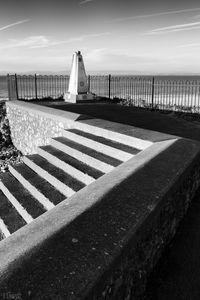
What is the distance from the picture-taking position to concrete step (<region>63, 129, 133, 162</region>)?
5.24m

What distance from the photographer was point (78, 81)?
12711 mm

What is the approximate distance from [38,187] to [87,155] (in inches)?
45.9

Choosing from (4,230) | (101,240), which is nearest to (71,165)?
(4,230)

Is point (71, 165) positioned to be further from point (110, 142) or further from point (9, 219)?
point (9, 219)

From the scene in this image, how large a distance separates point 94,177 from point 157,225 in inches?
77.6

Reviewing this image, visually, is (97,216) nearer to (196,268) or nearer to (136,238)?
(136,238)

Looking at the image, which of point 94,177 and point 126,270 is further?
point 94,177

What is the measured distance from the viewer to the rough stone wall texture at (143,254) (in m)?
1.99

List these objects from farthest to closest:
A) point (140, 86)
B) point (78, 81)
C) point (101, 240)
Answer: point (140, 86)
point (78, 81)
point (101, 240)

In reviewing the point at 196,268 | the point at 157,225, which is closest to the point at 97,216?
the point at 157,225

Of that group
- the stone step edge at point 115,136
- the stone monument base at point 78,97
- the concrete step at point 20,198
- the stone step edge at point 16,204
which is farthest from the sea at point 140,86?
the stone step edge at point 16,204

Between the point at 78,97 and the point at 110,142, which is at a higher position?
the point at 78,97

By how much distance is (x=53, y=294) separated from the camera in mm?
1660

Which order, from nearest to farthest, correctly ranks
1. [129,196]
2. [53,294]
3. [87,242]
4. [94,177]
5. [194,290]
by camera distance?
[53,294] → [87,242] → [194,290] → [129,196] → [94,177]
